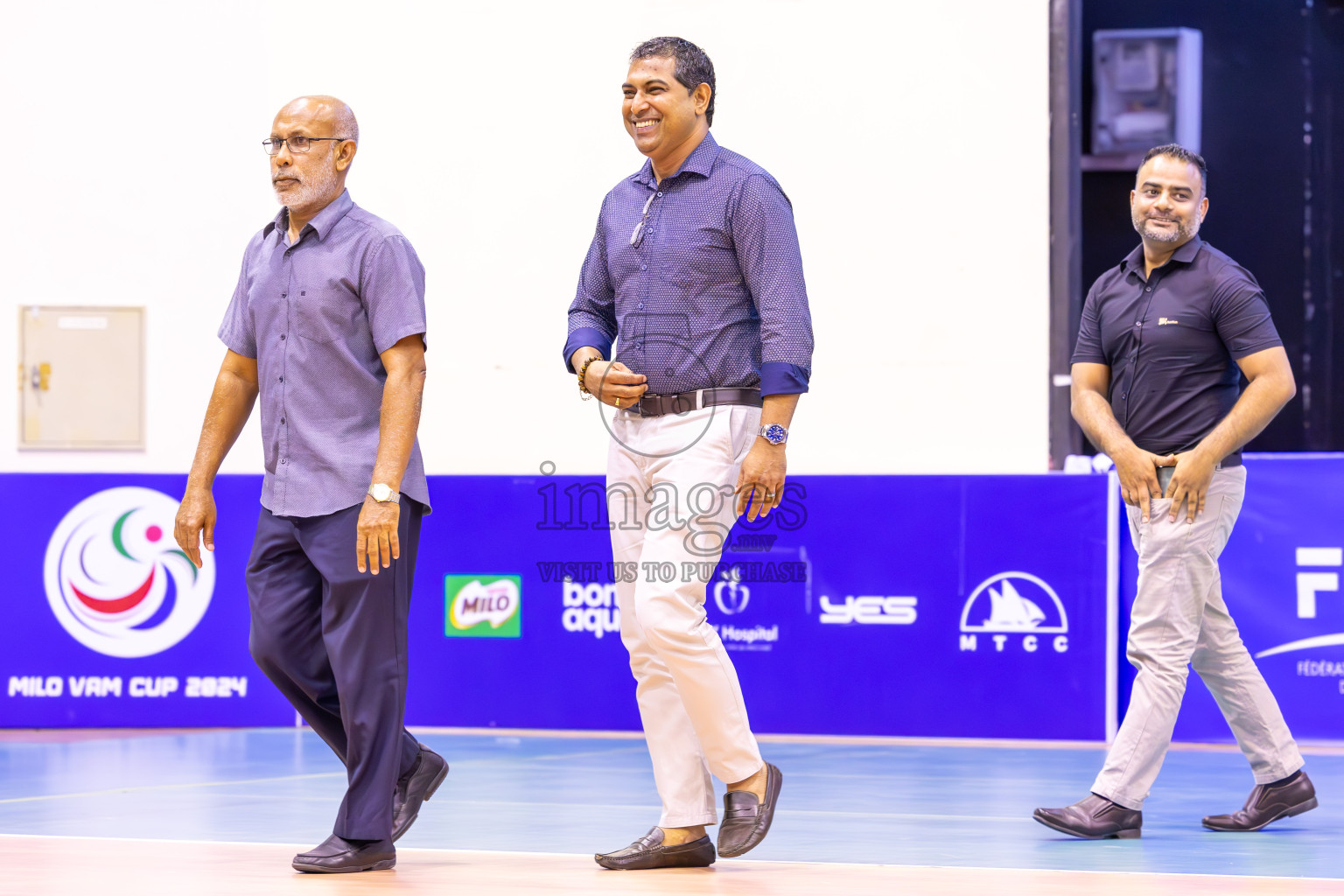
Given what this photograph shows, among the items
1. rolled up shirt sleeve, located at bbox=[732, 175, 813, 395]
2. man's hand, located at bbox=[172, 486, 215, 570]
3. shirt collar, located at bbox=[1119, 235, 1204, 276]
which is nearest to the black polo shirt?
shirt collar, located at bbox=[1119, 235, 1204, 276]

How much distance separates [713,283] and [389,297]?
30.0 inches

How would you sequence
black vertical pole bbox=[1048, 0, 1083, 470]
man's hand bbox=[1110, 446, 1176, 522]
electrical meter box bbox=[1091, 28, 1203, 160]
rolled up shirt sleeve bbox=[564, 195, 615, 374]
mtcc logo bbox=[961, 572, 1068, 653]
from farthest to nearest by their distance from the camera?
electrical meter box bbox=[1091, 28, 1203, 160]
black vertical pole bbox=[1048, 0, 1083, 470]
mtcc logo bbox=[961, 572, 1068, 653]
man's hand bbox=[1110, 446, 1176, 522]
rolled up shirt sleeve bbox=[564, 195, 615, 374]

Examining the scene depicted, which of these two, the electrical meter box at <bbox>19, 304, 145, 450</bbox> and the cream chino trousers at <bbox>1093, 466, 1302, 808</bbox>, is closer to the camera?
the cream chino trousers at <bbox>1093, 466, 1302, 808</bbox>

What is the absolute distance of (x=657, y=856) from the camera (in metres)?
3.77

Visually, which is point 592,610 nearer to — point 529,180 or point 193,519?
point 529,180

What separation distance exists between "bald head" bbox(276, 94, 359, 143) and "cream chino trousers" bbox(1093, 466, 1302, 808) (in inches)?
94.7

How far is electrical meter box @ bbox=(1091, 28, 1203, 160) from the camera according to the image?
29.7 ft

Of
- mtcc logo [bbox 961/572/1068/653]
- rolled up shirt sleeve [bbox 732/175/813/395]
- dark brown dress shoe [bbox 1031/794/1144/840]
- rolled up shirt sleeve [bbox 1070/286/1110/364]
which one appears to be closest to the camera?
rolled up shirt sleeve [bbox 732/175/813/395]

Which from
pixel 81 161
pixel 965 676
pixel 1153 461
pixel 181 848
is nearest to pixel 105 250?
pixel 81 161

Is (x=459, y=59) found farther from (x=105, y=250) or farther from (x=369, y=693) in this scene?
(x=369, y=693)

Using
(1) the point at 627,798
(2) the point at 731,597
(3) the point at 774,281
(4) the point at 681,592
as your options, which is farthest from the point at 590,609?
(3) the point at 774,281

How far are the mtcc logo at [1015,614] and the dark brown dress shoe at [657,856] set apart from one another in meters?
3.37

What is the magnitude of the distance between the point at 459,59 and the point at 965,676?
14.5 ft

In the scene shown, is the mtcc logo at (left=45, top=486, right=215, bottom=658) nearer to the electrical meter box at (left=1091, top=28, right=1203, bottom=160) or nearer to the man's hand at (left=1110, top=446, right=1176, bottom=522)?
the man's hand at (left=1110, top=446, right=1176, bottom=522)
